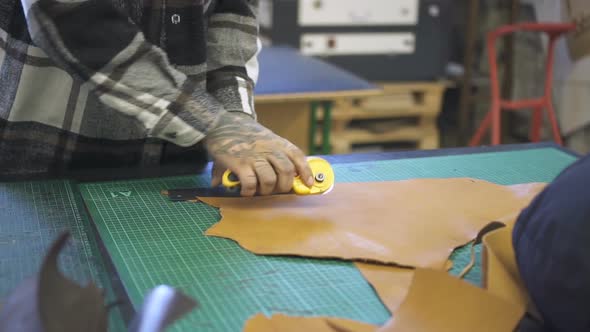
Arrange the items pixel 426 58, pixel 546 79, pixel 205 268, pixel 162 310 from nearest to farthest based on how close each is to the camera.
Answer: pixel 162 310 < pixel 205 268 < pixel 546 79 < pixel 426 58

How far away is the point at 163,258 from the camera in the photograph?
2.46ft

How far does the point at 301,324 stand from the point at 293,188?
324 mm

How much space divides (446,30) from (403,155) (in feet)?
6.10

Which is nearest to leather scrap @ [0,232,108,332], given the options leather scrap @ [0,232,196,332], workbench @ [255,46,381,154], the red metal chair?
leather scrap @ [0,232,196,332]

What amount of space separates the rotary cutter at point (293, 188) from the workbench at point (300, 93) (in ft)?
2.93

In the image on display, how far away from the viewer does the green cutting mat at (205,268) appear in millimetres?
653

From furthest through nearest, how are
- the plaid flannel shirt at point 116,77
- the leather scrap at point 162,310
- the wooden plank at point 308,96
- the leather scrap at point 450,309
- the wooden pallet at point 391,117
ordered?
the wooden pallet at point 391,117
the wooden plank at point 308,96
the plaid flannel shirt at point 116,77
the leather scrap at point 450,309
the leather scrap at point 162,310

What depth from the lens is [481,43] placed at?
10.3ft

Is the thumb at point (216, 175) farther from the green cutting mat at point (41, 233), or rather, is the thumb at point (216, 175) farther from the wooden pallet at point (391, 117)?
the wooden pallet at point (391, 117)

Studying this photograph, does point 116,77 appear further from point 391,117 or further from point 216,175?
point 391,117

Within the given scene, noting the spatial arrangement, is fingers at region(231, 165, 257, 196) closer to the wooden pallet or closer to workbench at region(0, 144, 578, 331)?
workbench at region(0, 144, 578, 331)

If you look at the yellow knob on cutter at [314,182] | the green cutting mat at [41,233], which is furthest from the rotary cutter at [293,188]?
the green cutting mat at [41,233]

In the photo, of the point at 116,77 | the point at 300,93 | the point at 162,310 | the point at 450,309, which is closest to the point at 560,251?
the point at 450,309

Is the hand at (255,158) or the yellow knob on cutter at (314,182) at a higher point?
the hand at (255,158)
